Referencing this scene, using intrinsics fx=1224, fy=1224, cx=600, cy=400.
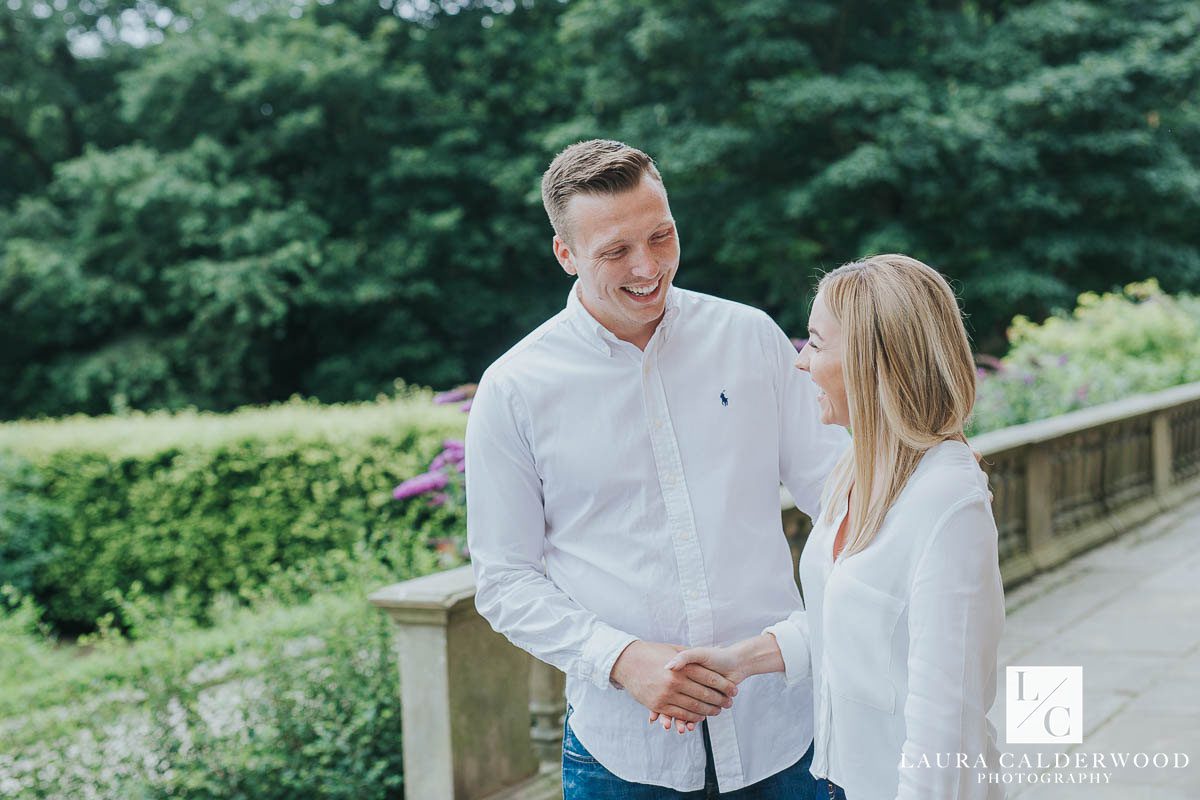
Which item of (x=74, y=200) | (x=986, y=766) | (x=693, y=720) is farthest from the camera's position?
(x=74, y=200)

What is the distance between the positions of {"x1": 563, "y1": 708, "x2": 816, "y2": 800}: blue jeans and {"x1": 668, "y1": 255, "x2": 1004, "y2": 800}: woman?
17 centimetres

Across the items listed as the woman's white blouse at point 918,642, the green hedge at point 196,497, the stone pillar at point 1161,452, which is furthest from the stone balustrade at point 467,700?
the green hedge at point 196,497

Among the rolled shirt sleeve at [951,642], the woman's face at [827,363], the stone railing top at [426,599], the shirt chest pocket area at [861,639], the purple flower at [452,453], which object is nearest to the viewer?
the rolled shirt sleeve at [951,642]

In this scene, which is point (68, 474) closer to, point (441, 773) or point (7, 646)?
point (7, 646)

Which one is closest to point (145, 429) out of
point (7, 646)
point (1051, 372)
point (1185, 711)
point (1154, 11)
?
point (7, 646)

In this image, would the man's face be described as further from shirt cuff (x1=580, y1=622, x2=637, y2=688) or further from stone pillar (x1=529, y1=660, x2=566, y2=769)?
stone pillar (x1=529, y1=660, x2=566, y2=769)

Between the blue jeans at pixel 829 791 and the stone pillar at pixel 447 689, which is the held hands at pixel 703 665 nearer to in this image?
the blue jeans at pixel 829 791

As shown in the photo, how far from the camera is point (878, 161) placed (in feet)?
61.1

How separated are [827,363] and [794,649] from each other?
1.51 feet

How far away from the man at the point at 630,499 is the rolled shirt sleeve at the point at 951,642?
1.43 feet

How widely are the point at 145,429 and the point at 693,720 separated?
975 centimetres

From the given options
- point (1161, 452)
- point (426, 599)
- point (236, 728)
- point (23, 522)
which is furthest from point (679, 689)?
point (23, 522)

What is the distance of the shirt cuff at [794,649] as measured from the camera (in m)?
1.90

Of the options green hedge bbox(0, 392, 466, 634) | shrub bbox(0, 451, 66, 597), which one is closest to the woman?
green hedge bbox(0, 392, 466, 634)
